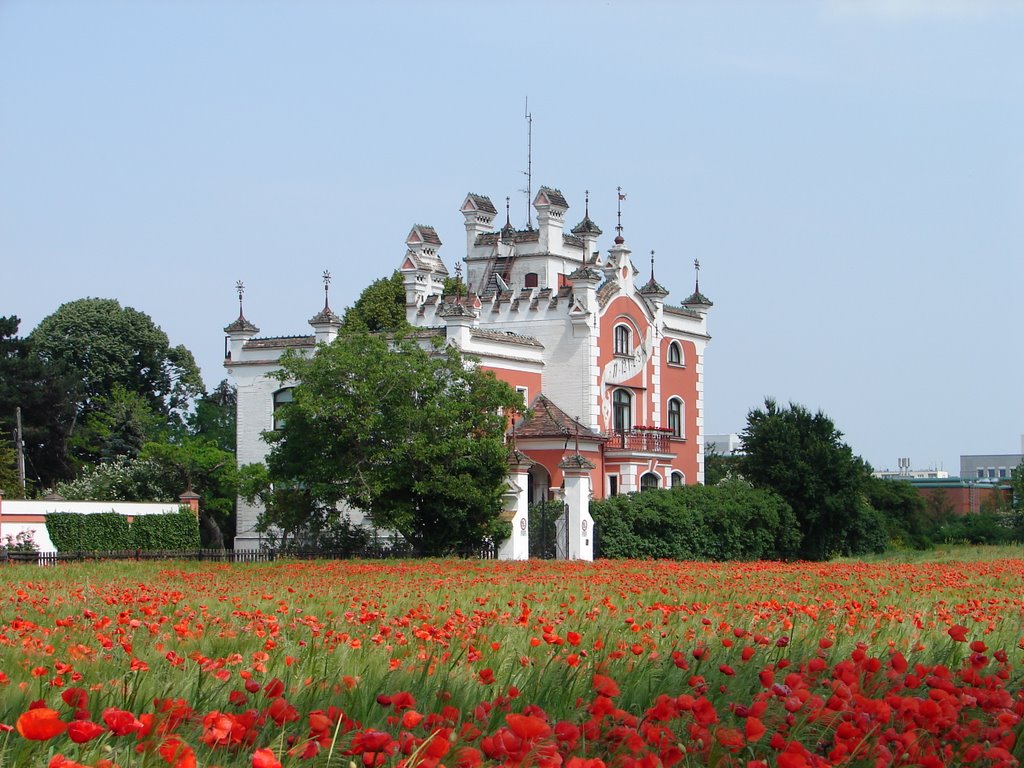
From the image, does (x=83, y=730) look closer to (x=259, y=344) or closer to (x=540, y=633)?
(x=540, y=633)

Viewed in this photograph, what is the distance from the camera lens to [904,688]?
6.96 meters

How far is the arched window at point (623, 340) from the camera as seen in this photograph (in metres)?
50.5

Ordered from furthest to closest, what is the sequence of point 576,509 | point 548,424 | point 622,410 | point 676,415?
point 676,415
point 622,410
point 548,424
point 576,509

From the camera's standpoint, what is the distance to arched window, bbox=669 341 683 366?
53.2 meters

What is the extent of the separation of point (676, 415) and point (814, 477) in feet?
20.5

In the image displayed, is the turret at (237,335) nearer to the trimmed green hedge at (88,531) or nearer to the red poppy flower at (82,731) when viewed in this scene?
the trimmed green hedge at (88,531)

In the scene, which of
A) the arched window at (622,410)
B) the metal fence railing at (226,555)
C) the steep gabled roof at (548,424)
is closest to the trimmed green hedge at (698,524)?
the steep gabled roof at (548,424)

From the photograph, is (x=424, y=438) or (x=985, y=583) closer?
(x=985, y=583)

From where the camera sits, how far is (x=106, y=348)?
71.2 m

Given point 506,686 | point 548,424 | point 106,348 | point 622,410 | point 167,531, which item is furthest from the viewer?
point 106,348

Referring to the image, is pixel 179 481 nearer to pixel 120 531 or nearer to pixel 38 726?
pixel 120 531

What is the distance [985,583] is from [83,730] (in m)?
17.3

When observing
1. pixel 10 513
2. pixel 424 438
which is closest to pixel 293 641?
pixel 424 438

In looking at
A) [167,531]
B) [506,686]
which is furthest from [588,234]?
[506,686]
